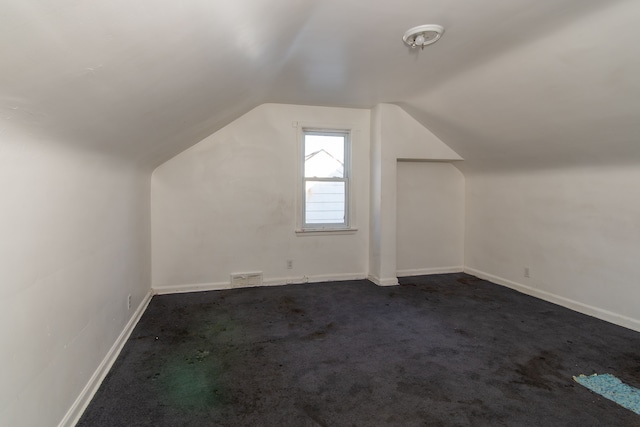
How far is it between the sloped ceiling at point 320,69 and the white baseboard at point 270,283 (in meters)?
1.62

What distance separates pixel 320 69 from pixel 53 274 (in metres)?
2.53

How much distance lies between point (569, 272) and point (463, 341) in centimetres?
177

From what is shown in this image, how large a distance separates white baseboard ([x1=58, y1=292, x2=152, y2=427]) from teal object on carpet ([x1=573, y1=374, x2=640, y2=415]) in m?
3.04

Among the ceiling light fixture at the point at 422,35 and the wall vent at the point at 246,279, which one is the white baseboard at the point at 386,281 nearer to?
the wall vent at the point at 246,279

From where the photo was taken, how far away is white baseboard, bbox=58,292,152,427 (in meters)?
1.70

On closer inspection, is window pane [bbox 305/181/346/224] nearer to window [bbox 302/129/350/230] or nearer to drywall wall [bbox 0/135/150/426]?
window [bbox 302/129/350/230]

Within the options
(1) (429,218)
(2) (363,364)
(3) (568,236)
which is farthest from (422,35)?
(1) (429,218)

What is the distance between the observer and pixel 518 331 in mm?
2934

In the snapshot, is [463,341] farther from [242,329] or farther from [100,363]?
[100,363]

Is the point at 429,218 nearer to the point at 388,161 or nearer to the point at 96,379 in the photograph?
the point at 388,161

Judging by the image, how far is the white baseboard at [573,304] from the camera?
3021 millimetres

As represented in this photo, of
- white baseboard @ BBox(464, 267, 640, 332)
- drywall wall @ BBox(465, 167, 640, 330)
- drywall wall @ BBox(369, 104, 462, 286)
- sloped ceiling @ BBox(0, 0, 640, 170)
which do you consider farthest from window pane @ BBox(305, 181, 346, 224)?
white baseboard @ BBox(464, 267, 640, 332)

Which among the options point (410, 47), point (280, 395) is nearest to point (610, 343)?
point (280, 395)

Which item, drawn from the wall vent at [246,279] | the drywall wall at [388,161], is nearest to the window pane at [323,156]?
the drywall wall at [388,161]
